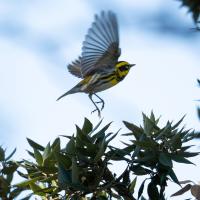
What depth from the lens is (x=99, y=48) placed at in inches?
148

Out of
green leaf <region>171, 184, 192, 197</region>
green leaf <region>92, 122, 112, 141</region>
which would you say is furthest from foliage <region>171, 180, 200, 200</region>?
green leaf <region>92, 122, 112, 141</region>

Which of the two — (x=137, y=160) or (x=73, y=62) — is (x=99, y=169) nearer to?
(x=137, y=160)

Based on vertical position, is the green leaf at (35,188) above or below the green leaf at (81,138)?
below

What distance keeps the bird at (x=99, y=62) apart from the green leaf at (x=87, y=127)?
3.53 feet

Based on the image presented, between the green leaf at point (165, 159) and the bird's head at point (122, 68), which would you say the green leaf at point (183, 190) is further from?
the bird's head at point (122, 68)

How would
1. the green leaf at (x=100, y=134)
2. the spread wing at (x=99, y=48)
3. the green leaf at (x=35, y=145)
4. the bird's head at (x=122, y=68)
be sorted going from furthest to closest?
the bird's head at (x=122, y=68) < the spread wing at (x=99, y=48) < the green leaf at (x=35, y=145) < the green leaf at (x=100, y=134)

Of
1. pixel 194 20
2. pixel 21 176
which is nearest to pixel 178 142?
pixel 21 176

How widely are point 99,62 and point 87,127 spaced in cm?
176

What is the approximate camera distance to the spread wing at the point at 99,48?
3430mm

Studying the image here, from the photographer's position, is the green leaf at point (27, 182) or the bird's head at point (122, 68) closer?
the green leaf at point (27, 182)

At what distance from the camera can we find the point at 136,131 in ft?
6.86

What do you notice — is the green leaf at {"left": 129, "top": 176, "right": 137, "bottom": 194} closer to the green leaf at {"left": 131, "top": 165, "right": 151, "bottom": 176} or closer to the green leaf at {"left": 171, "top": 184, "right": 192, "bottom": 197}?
the green leaf at {"left": 131, "top": 165, "right": 151, "bottom": 176}

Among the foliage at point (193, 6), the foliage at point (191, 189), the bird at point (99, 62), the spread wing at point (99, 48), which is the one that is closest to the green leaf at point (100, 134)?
the foliage at point (191, 189)

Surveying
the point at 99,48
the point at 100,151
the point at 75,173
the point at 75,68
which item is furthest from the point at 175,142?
the point at 75,68
